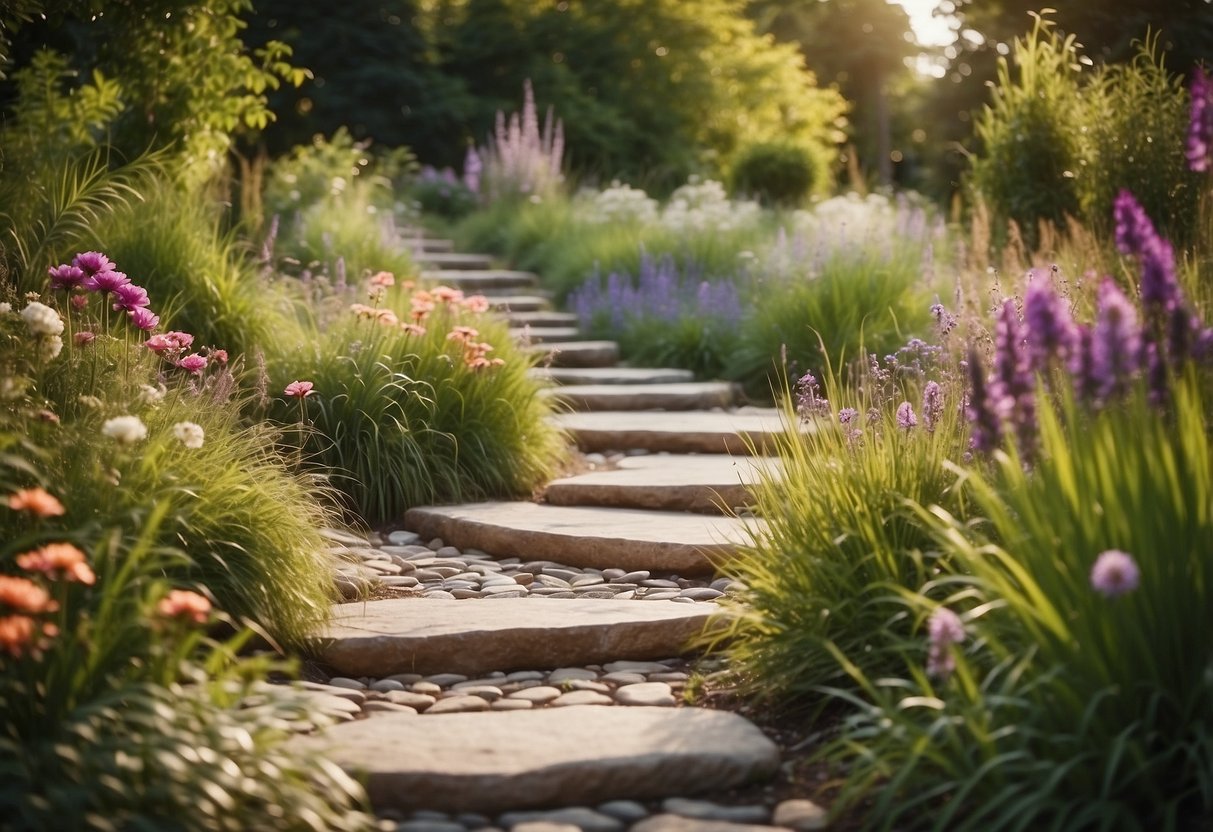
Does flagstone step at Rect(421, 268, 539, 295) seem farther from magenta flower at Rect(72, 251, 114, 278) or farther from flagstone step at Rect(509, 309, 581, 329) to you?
magenta flower at Rect(72, 251, 114, 278)

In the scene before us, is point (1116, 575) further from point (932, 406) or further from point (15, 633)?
point (15, 633)

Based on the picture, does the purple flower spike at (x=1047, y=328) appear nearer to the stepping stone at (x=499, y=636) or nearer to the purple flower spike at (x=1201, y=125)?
the purple flower spike at (x=1201, y=125)

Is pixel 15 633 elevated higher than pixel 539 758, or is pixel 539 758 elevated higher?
pixel 15 633

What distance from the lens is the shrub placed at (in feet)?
50.9

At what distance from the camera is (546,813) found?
8.99ft

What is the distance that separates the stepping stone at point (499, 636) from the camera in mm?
3621

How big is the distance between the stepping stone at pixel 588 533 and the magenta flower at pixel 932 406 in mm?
791

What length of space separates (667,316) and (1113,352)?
19.3ft

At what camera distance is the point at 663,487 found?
5152mm

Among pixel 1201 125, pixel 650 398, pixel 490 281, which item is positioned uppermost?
pixel 1201 125

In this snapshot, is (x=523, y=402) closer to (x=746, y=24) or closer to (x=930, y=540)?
(x=930, y=540)

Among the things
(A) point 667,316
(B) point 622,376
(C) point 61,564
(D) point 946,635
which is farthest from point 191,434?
(A) point 667,316

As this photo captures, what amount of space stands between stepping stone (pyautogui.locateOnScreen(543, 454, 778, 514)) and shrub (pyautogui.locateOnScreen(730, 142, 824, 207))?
10.4m

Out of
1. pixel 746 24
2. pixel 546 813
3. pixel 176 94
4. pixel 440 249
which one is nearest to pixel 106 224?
pixel 176 94
